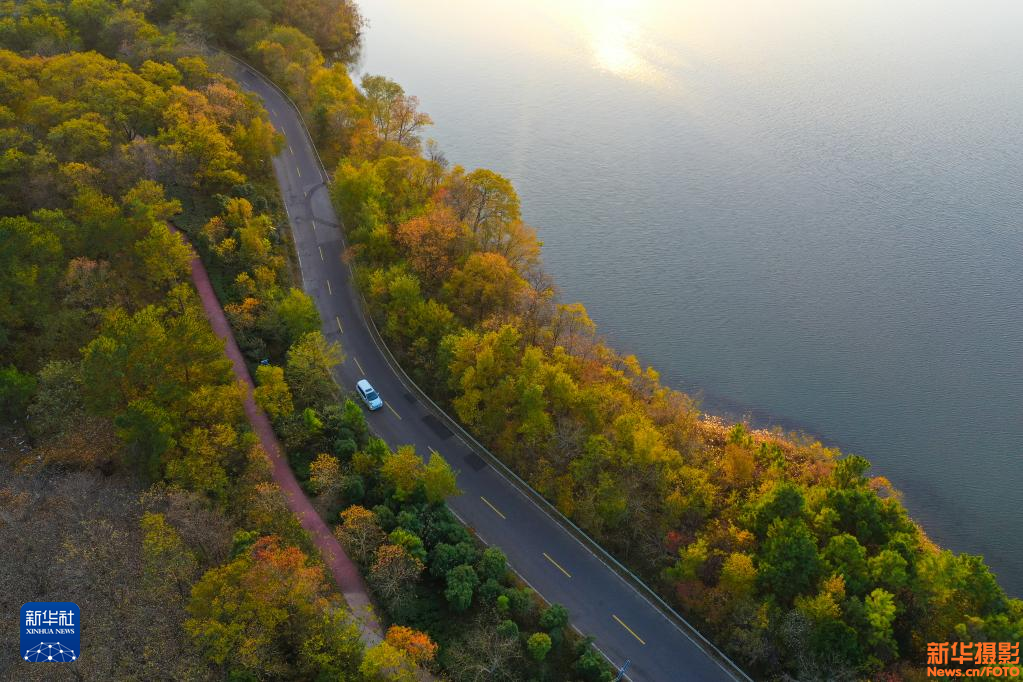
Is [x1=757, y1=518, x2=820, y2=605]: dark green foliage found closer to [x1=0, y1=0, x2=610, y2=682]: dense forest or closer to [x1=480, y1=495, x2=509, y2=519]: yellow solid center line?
[x1=0, y1=0, x2=610, y2=682]: dense forest

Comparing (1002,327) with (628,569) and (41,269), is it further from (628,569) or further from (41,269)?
(41,269)

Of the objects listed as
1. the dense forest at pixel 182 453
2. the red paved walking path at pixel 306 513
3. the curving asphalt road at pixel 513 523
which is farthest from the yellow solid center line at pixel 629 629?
the red paved walking path at pixel 306 513

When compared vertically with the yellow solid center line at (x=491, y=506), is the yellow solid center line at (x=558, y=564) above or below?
below

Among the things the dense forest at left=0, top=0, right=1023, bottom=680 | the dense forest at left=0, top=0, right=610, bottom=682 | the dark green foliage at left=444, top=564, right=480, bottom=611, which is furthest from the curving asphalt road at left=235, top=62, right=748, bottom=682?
the dark green foliage at left=444, top=564, right=480, bottom=611

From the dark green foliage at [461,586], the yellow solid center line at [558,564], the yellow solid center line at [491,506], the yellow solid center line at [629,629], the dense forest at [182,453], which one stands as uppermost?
the dense forest at [182,453]

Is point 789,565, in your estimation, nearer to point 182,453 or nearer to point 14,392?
point 182,453

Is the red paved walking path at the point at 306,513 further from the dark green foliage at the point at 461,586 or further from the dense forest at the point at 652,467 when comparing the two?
the dense forest at the point at 652,467

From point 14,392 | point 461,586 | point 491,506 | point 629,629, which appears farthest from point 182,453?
point 629,629

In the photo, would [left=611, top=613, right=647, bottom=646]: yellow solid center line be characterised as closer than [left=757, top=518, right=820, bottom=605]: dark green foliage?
No
